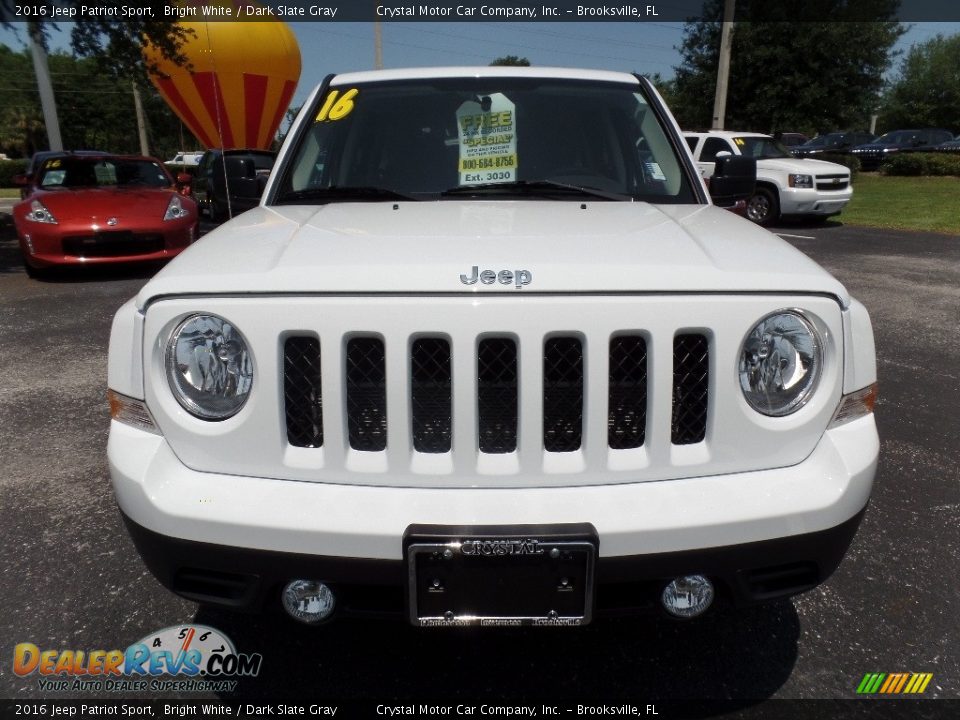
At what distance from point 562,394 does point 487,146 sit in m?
1.44

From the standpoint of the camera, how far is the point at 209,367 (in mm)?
1658

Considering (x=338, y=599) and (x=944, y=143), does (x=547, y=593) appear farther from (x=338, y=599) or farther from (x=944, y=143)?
(x=944, y=143)

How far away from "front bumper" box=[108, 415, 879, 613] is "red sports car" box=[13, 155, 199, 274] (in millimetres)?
6942

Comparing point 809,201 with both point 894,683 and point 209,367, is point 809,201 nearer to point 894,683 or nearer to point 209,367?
point 894,683

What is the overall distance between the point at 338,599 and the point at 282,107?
1882cm

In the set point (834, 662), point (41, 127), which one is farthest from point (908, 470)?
point (41, 127)

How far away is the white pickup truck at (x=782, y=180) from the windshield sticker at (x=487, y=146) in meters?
10.4

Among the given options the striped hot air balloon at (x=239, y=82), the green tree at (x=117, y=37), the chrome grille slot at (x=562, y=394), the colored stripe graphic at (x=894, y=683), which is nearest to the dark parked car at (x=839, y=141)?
the striped hot air balloon at (x=239, y=82)

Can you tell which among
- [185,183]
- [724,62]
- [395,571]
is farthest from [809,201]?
[395,571]

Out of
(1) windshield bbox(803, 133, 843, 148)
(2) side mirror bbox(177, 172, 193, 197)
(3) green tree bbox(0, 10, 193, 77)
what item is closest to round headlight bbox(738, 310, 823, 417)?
(2) side mirror bbox(177, 172, 193, 197)

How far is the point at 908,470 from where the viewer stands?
11.2ft

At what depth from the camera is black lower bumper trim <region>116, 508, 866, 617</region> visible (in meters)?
1.57

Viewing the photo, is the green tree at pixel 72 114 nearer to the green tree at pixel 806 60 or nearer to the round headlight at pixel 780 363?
the green tree at pixel 806 60

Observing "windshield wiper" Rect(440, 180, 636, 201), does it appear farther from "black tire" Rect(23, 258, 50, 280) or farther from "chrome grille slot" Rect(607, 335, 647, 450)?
"black tire" Rect(23, 258, 50, 280)
